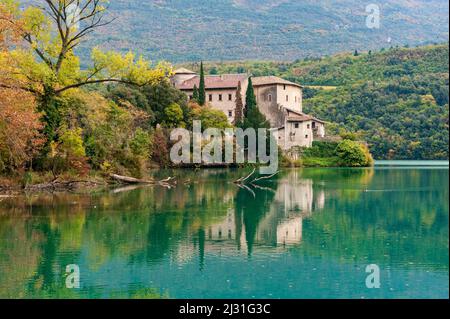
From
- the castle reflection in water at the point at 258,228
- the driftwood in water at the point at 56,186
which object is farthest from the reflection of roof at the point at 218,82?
the castle reflection in water at the point at 258,228

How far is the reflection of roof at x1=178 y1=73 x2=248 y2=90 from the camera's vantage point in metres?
70.2

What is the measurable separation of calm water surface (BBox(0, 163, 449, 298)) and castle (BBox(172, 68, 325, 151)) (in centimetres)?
3721

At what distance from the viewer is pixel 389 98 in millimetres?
77938

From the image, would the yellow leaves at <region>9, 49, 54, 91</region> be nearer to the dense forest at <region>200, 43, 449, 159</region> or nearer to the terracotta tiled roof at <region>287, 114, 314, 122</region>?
the terracotta tiled roof at <region>287, 114, 314, 122</region>

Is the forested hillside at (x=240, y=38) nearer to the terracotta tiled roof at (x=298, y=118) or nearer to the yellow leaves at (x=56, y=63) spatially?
the terracotta tiled roof at (x=298, y=118)

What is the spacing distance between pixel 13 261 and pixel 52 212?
830cm

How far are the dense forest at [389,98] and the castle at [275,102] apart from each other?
22.0ft

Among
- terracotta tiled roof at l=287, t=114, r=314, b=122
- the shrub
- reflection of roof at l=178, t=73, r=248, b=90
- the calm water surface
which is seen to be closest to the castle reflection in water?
the calm water surface

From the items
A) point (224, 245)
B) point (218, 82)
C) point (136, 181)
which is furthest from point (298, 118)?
point (224, 245)

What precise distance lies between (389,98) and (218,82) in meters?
20.0

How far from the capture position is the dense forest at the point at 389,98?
70.2 m

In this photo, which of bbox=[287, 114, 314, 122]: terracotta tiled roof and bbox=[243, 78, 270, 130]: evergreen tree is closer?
bbox=[243, 78, 270, 130]: evergreen tree
